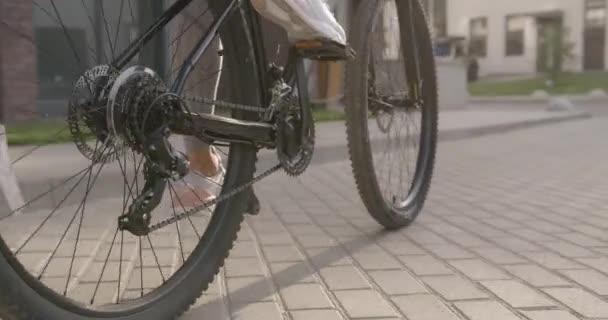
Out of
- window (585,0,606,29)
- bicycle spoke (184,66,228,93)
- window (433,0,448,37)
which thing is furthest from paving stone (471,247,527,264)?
window (433,0,448,37)

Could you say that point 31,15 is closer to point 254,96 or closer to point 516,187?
point 254,96

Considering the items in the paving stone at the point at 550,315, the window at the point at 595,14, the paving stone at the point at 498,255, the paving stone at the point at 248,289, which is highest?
the window at the point at 595,14

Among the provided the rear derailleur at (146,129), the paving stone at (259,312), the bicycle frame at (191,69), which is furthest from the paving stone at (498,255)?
the rear derailleur at (146,129)

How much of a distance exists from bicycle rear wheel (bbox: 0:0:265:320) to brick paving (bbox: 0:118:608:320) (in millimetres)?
35

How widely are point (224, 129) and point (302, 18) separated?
0.47 meters

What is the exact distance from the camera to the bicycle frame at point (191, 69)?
2088 millimetres

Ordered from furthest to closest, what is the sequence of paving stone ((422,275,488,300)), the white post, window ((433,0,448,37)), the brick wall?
window ((433,0,448,37))
paving stone ((422,275,488,300))
the brick wall
the white post

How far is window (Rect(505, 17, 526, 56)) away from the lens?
120 feet

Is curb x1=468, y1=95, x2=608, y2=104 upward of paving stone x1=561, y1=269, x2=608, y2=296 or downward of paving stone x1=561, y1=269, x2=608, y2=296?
downward

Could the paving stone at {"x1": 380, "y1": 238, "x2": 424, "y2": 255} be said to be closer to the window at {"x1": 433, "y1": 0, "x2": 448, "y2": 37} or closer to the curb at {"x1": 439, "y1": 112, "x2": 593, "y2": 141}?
the curb at {"x1": 439, "y1": 112, "x2": 593, "y2": 141}

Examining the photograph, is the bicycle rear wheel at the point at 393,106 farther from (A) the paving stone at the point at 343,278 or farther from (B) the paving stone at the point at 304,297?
(B) the paving stone at the point at 304,297

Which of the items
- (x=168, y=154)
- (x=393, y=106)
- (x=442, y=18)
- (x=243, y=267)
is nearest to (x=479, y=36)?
(x=442, y=18)

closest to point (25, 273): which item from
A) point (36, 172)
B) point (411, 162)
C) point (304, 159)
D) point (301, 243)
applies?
point (304, 159)

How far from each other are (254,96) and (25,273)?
988 mm
